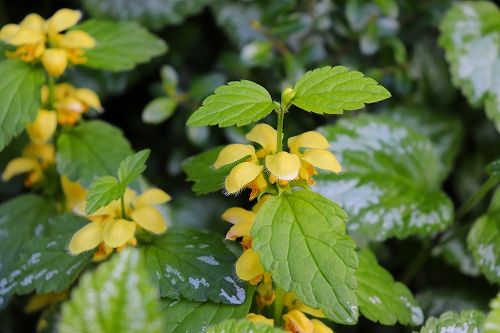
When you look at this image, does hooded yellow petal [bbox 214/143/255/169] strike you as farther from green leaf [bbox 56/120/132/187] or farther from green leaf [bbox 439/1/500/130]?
green leaf [bbox 439/1/500/130]

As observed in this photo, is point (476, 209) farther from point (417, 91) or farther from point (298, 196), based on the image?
point (298, 196)

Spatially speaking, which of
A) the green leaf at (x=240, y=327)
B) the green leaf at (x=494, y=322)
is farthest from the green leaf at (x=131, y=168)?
the green leaf at (x=494, y=322)

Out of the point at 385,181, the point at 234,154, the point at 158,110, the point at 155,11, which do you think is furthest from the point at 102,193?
the point at 155,11

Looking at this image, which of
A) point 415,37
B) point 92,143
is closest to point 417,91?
point 415,37

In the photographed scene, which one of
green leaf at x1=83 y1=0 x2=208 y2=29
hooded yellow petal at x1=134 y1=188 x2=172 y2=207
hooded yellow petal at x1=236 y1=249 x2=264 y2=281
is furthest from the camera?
green leaf at x1=83 y1=0 x2=208 y2=29

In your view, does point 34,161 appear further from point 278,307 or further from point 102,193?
point 278,307

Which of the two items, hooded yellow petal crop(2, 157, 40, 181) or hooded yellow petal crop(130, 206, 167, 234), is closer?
hooded yellow petal crop(130, 206, 167, 234)

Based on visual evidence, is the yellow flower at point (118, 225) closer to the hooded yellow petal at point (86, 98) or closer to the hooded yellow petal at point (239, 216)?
the hooded yellow petal at point (239, 216)

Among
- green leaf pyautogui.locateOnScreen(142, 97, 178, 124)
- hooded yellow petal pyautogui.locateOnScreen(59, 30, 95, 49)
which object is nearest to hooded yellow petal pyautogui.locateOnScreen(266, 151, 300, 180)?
hooded yellow petal pyautogui.locateOnScreen(59, 30, 95, 49)

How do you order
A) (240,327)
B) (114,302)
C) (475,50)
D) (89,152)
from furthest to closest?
1. (475,50)
2. (89,152)
3. (240,327)
4. (114,302)
